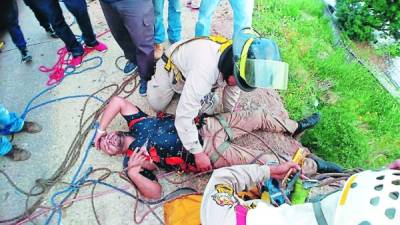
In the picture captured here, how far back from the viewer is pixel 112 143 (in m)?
3.17

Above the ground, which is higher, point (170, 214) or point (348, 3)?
point (348, 3)

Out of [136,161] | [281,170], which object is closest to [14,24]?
[136,161]

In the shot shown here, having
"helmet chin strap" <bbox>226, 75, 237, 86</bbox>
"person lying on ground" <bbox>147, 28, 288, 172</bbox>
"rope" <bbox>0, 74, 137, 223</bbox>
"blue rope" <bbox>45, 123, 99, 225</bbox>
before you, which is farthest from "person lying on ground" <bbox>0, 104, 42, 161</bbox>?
"helmet chin strap" <bbox>226, 75, 237, 86</bbox>

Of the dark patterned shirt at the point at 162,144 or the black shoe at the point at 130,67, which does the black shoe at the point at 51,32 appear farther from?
the dark patterned shirt at the point at 162,144

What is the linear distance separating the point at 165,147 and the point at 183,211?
653 millimetres

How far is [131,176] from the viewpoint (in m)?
2.96

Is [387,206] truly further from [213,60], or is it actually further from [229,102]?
[229,102]

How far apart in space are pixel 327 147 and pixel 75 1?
123 inches

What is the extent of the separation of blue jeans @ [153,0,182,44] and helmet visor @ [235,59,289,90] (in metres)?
1.70

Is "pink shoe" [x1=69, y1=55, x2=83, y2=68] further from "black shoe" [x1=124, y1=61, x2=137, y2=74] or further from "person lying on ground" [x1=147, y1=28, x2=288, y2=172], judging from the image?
"person lying on ground" [x1=147, y1=28, x2=288, y2=172]

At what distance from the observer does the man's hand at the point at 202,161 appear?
3065 mm

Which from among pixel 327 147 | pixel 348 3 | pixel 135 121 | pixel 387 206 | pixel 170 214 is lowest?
pixel 327 147

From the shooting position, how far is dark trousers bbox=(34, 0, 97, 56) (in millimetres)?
3744

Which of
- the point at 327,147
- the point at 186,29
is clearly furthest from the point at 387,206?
the point at 186,29
